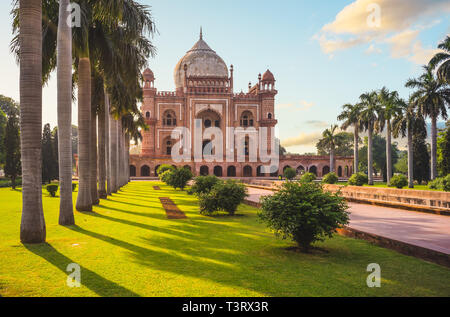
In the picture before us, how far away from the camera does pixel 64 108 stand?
9.84 meters

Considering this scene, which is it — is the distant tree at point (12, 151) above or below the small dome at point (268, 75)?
below

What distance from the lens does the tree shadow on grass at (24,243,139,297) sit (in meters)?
4.56

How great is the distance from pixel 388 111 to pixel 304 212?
2824cm

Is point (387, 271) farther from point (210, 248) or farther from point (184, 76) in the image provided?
point (184, 76)

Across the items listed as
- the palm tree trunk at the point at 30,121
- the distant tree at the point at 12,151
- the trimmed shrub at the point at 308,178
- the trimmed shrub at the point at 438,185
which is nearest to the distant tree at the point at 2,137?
the distant tree at the point at 12,151

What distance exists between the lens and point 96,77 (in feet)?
50.6

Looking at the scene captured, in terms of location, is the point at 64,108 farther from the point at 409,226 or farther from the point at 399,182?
the point at 399,182

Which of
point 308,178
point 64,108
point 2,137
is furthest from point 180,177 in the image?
point 2,137

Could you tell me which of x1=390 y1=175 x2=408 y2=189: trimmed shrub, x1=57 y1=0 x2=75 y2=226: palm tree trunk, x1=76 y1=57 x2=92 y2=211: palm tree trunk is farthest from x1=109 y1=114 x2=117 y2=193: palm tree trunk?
x1=390 y1=175 x2=408 y2=189: trimmed shrub

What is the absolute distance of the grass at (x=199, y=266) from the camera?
183 inches

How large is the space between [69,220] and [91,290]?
5900mm

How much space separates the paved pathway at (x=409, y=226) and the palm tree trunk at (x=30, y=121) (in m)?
7.25

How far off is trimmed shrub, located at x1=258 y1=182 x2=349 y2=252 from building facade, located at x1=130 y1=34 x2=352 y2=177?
44.6 metres

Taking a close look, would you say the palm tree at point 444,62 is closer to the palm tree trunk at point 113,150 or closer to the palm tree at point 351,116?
the palm tree at point 351,116
